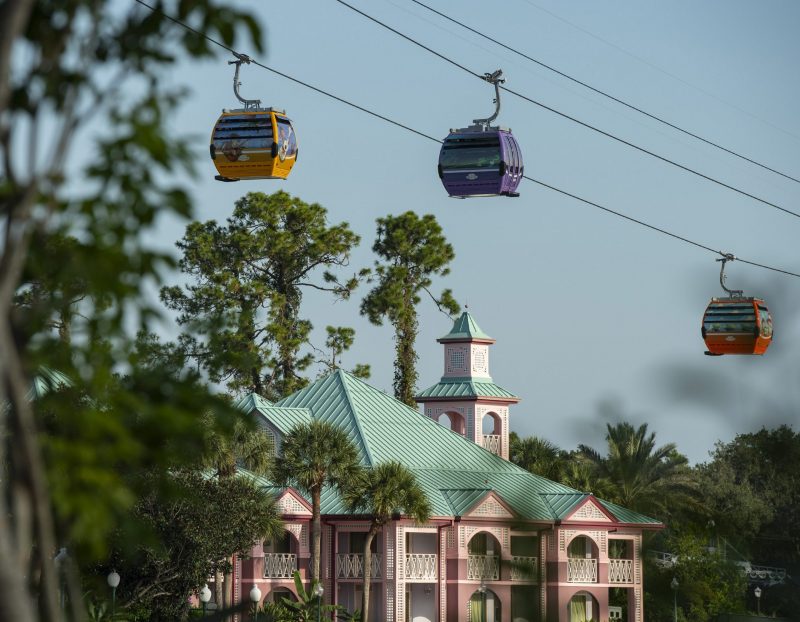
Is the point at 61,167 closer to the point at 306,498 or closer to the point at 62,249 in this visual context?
the point at 62,249

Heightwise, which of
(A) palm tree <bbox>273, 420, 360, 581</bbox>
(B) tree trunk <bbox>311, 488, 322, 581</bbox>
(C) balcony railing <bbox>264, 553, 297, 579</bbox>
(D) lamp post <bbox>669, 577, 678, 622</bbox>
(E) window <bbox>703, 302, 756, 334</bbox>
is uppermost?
(E) window <bbox>703, 302, 756, 334</bbox>

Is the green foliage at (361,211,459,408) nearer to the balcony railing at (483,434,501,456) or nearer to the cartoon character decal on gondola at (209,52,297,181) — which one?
the balcony railing at (483,434,501,456)

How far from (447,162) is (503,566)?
18.8 metres

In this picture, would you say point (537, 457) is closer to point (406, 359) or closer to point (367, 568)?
point (406, 359)

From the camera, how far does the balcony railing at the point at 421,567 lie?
50.3 meters

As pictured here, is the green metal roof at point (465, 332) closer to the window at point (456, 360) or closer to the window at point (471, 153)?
the window at point (456, 360)

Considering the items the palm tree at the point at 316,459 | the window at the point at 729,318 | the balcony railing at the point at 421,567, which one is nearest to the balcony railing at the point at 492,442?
the balcony railing at the point at 421,567

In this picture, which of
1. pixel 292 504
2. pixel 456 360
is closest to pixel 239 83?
pixel 292 504

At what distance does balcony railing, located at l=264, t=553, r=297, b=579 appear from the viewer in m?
48.6

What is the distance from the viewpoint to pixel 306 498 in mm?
50625

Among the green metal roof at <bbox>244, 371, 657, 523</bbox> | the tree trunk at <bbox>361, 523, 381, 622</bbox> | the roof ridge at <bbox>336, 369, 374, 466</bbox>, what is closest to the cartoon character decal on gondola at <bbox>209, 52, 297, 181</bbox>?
the tree trunk at <bbox>361, 523, 381, 622</bbox>

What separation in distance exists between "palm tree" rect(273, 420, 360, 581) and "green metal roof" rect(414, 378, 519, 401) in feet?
52.3

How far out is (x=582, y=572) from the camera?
176 feet

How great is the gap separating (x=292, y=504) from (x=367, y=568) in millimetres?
4436
